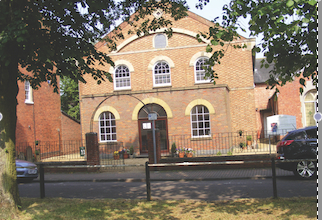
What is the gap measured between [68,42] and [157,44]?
47.0 feet

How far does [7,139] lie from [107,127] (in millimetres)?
14145

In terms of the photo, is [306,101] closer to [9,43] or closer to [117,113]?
[117,113]

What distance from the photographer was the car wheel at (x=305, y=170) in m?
10.1

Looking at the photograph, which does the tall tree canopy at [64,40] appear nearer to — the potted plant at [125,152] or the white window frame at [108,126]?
the potted plant at [125,152]

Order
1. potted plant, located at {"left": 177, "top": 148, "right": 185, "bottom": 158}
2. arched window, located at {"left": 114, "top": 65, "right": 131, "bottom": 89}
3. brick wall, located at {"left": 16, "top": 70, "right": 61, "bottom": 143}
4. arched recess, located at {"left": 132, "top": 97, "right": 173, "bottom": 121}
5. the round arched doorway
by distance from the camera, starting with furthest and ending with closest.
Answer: brick wall, located at {"left": 16, "top": 70, "right": 61, "bottom": 143} → arched window, located at {"left": 114, "top": 65, "right": 131, "bottom": 89} → the round arched doorway → arched recess, located at {"left": 132, "top": 97, "right": 173, "bottom": 121} → potted plant, located at {"left": 177, "top": 148, "right": 185, "bottom": 158}

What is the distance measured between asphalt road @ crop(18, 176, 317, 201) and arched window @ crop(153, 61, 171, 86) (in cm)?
1065

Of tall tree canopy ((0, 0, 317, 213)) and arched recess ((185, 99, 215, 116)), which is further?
arched recess ((185, 99, 215, 116))

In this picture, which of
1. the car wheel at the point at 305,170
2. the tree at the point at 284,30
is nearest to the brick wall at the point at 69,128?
the car wheel at the point at 305,170

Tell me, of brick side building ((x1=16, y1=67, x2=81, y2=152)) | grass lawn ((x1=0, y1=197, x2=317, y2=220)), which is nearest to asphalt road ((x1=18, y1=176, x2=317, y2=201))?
grass lawn ((x1=0, y1=197, x2=317, y2=220))

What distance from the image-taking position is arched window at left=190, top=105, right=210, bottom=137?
1953 centimetres

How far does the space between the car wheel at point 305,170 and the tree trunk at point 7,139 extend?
8380 mm

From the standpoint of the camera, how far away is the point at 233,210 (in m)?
6.32

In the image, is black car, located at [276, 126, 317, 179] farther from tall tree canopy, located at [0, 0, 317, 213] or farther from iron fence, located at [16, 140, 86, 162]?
iron fence, located at [16, 140, 86, 162]

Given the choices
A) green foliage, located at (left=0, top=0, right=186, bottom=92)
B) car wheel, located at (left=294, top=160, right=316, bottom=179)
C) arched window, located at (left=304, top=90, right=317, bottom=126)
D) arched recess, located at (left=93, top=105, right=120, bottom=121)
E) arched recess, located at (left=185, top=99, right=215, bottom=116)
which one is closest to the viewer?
green foliage, located at (left=0, top=0, right=186, bottom=92)
